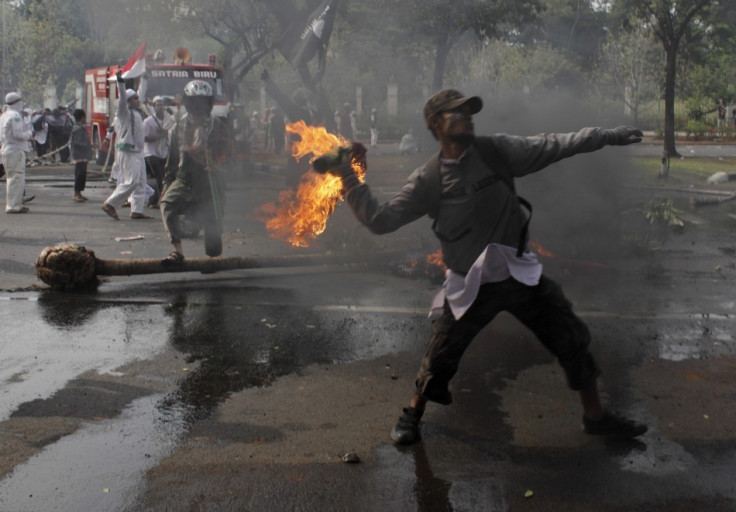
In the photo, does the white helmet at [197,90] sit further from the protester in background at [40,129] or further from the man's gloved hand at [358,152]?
the protester in background at [40,129]

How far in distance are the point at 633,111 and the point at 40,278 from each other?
36.1m

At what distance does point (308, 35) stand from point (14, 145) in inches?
224

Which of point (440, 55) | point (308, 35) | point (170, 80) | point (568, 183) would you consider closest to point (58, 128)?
point (170, 80)

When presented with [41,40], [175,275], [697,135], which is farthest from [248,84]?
[175,275]

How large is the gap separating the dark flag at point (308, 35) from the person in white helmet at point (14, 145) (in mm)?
5191

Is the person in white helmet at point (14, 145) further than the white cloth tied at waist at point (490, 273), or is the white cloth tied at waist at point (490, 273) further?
the person in white helmet at point (14, 145)

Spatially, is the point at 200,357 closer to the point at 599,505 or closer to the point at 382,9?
the point at 599,505

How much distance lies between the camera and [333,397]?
16.8ft

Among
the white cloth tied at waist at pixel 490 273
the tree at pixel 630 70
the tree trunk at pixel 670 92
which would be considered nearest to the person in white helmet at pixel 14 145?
the white cloth tied at waist at pixel 490 273

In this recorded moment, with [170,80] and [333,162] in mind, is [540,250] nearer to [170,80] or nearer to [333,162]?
[333,162]

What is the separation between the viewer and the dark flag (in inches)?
623

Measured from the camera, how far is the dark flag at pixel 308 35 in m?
15.8

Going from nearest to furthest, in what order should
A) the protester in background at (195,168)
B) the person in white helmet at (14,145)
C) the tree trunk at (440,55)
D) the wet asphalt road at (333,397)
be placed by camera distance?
the wet asphalt road at (333,397) → the protester in background at (195,168) → the person in white helmet at (14,145) → the tree trunk at (440,55)

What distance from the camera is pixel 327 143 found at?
660 cm
